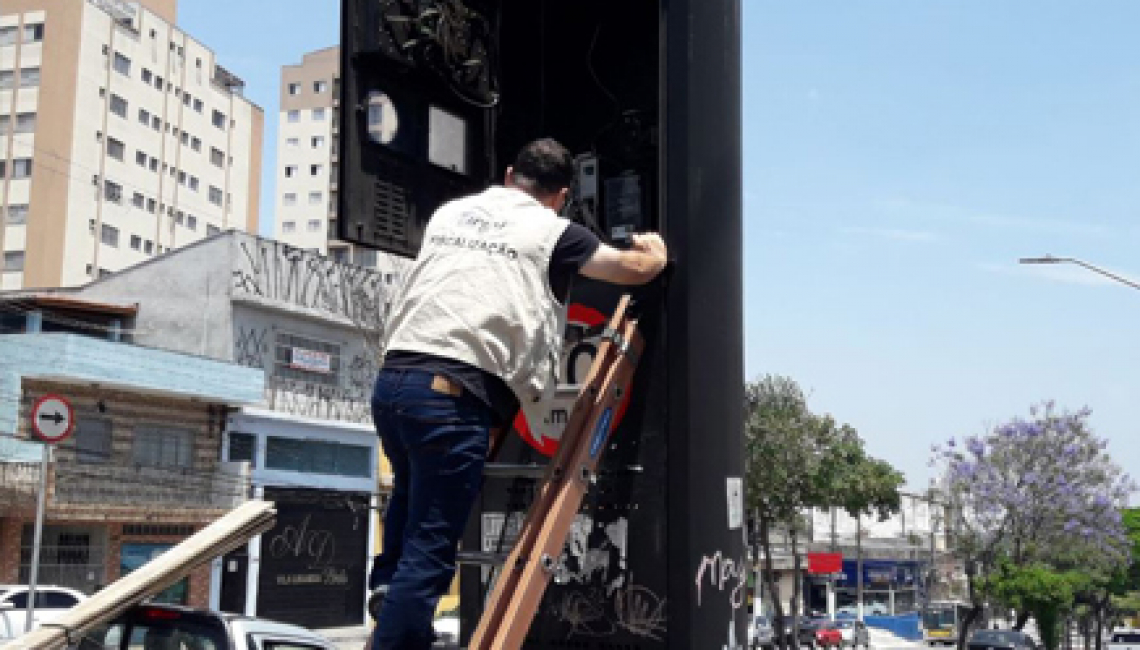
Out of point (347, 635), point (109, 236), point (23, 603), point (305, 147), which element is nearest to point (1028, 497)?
point (347, 635)

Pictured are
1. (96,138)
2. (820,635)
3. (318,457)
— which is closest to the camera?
(318,457)

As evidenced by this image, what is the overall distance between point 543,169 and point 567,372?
115 cm

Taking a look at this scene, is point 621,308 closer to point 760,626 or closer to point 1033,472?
point 1033,472

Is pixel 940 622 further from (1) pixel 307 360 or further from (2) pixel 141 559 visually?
(2) pixel 141 559

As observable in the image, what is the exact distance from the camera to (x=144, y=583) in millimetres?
3535

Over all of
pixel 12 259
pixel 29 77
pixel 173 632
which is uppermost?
pixel 29 77

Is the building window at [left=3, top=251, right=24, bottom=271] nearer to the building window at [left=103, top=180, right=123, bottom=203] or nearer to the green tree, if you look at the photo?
the building window at [left=103, top=180, right=123, bottom=203]

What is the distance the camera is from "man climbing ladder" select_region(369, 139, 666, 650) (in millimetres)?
3145

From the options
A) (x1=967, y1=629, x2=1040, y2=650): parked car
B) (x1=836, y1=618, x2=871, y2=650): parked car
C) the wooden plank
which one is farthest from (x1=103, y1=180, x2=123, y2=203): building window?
the wooden plank

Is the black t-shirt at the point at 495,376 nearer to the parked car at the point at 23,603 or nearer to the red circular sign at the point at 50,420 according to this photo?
the red circular sign at the point at 50,420

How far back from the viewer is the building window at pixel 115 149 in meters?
69.5

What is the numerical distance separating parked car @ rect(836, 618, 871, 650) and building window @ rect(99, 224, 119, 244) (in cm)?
4511

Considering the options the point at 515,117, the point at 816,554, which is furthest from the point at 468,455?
the point at 816,554

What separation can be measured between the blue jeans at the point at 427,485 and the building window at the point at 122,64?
72660 mm
